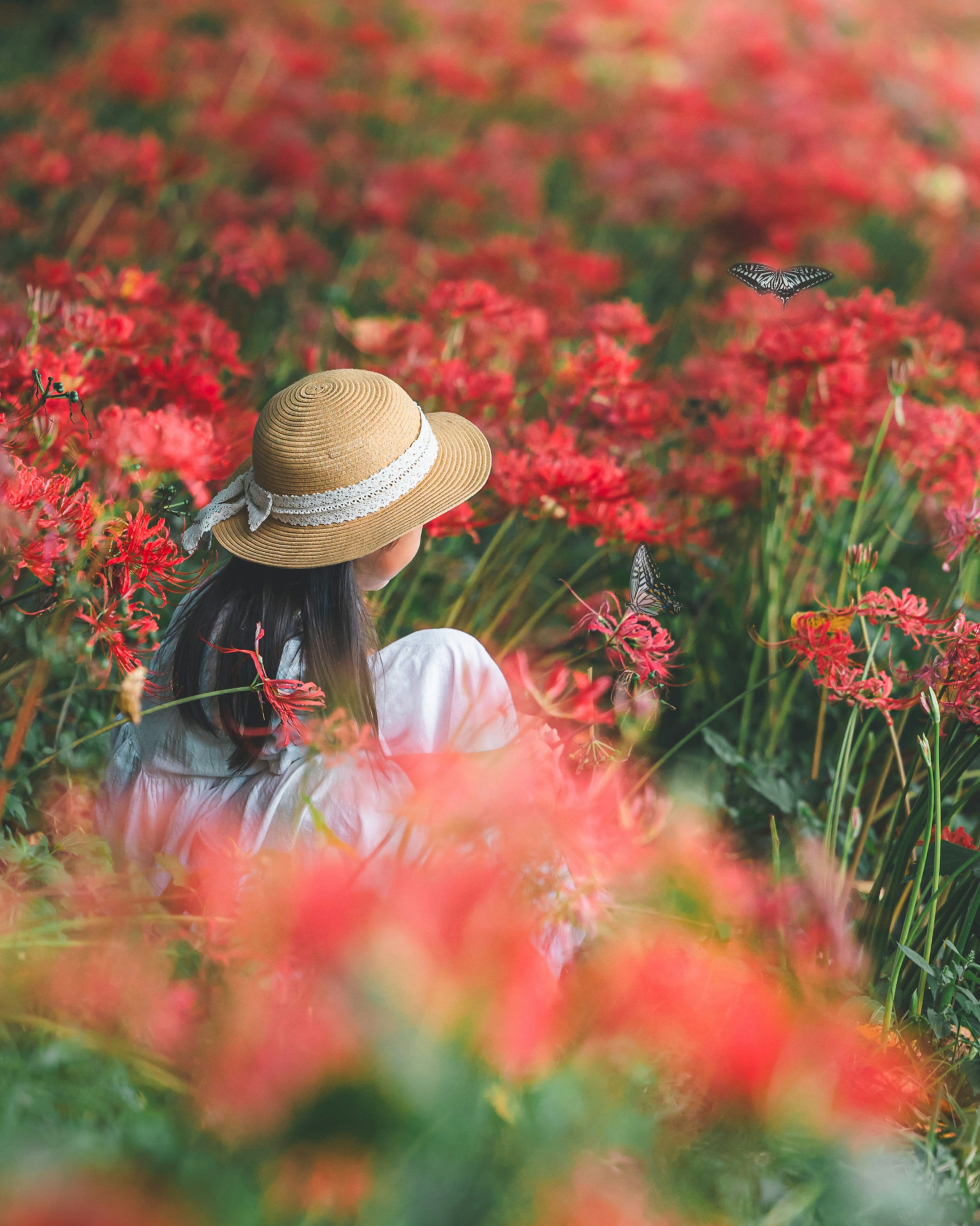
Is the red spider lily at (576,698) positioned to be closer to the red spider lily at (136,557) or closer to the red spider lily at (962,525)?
the red spider lily at (136,557)

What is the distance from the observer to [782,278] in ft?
A: 5.27

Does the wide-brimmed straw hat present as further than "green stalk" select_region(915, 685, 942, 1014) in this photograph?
Yes

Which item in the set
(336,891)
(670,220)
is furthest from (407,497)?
(670,220)

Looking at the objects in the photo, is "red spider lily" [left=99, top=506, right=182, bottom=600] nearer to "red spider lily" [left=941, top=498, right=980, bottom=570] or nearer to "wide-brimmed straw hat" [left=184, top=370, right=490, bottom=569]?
"wide-brimmed straw hat" [left=184, top=370, right=490, bottom=569]

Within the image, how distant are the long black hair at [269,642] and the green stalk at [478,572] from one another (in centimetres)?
40

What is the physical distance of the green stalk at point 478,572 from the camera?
5.66 feet

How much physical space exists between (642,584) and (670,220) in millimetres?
3094

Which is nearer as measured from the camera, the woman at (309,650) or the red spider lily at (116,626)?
the red spider lily at (116,626)

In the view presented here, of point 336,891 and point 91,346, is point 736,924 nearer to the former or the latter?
point 336,891

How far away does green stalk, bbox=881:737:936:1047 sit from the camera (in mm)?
1190

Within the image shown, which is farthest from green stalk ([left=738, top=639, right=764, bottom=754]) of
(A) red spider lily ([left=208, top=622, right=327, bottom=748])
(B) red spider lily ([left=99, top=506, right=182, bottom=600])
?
(B) red spider lily ([left=99, top=506, right=182, bottom=600])

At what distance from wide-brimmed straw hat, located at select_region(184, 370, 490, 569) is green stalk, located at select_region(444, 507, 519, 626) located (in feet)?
1.12

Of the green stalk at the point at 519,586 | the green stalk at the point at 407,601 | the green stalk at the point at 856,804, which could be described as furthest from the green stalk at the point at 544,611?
the green stalk at the point at 856,804

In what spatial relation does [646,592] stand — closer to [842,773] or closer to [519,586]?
[842,773]
